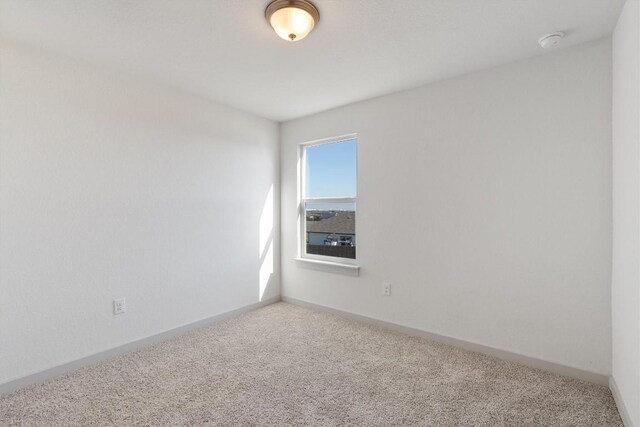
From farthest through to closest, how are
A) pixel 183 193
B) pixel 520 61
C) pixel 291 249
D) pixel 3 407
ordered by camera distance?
pixel 291 249
pixel 183 193
pixel 520 61
pixel 3 407

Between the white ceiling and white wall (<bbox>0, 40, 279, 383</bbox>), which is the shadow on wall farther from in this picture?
the white ceiling

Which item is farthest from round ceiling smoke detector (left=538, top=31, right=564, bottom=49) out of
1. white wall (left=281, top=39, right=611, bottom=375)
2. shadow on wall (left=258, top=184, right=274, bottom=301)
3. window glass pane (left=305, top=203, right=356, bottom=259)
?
shadow on wall (left=258, top=184, right=274, bottom=301)

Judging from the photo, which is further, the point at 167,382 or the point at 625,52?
the point at 167,382

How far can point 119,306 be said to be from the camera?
2.62 m

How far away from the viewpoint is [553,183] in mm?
2275

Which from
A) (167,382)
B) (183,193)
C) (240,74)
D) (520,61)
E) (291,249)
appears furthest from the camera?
(291,249)

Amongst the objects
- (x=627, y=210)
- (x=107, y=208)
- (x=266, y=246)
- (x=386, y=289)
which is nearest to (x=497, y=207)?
(x=627, y=210)

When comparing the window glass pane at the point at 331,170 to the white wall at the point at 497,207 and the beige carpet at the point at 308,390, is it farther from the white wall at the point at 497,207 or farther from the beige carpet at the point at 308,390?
the beige carpet at the point at 308,390

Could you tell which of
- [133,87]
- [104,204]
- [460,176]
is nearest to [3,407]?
[104,204]

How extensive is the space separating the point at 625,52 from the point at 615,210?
93 centimetres

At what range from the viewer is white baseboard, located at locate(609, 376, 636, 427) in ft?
5.51

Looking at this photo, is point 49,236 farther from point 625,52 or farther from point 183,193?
point 625,52

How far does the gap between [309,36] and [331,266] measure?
2.33m

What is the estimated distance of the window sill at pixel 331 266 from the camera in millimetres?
3404
